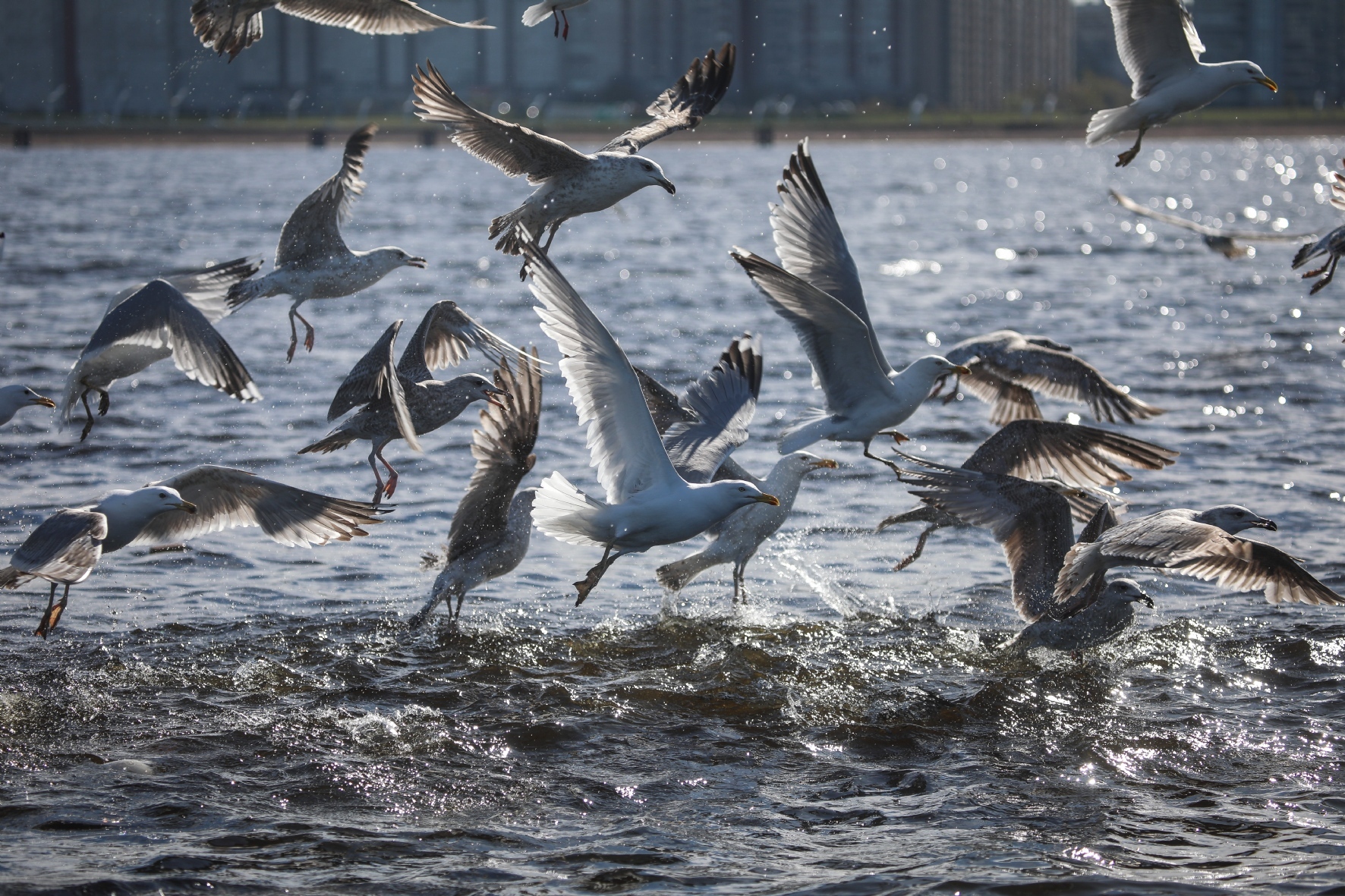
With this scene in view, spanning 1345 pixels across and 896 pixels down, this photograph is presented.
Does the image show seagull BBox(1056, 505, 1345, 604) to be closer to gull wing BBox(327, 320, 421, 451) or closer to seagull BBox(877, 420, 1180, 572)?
seagull BBox(877, 420, 1180, 572)

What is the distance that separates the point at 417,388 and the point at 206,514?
1.29 metres

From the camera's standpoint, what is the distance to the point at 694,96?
362 inches

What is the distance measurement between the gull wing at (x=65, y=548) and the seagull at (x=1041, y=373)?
465cm

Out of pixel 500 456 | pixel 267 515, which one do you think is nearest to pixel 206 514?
pixel 267 515

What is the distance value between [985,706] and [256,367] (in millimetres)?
9947

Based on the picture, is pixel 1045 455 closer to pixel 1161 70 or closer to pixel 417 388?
pixel 1161 70

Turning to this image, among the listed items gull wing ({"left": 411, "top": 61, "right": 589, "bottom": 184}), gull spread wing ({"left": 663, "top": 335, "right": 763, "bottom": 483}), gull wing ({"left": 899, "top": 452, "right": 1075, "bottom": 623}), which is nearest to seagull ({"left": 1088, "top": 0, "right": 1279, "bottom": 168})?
gull wing ({"left": 899, "top": 452, "right": 1075, "bottom": 623})

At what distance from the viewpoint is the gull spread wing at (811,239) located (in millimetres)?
8031

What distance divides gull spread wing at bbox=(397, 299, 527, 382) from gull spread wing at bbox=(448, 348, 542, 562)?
0.46 m

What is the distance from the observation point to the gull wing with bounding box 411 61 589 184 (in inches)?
302

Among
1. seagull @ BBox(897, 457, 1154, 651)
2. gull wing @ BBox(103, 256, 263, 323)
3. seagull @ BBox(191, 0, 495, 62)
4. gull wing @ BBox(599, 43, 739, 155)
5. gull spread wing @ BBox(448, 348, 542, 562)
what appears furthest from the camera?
gull wing @ BBox(599, 43, 739, 155)

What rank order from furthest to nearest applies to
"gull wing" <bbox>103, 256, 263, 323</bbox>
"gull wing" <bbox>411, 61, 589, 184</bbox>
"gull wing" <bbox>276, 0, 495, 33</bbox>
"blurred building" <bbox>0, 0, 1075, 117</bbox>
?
"blurred building" <bbox>0, 0, 1075, 117</bbox>
"gull wing" <bbox>276, 0, 495, 33</bbox>
"gull wing" <bbox>103, 256, 263, 323</bbox>
"gull wing" <bbox>411, 61, 589, 184</bbox>

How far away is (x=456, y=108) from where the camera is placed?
25.3 feet

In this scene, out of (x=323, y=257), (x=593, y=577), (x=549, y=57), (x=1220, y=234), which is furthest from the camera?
(x=549, y=57)
